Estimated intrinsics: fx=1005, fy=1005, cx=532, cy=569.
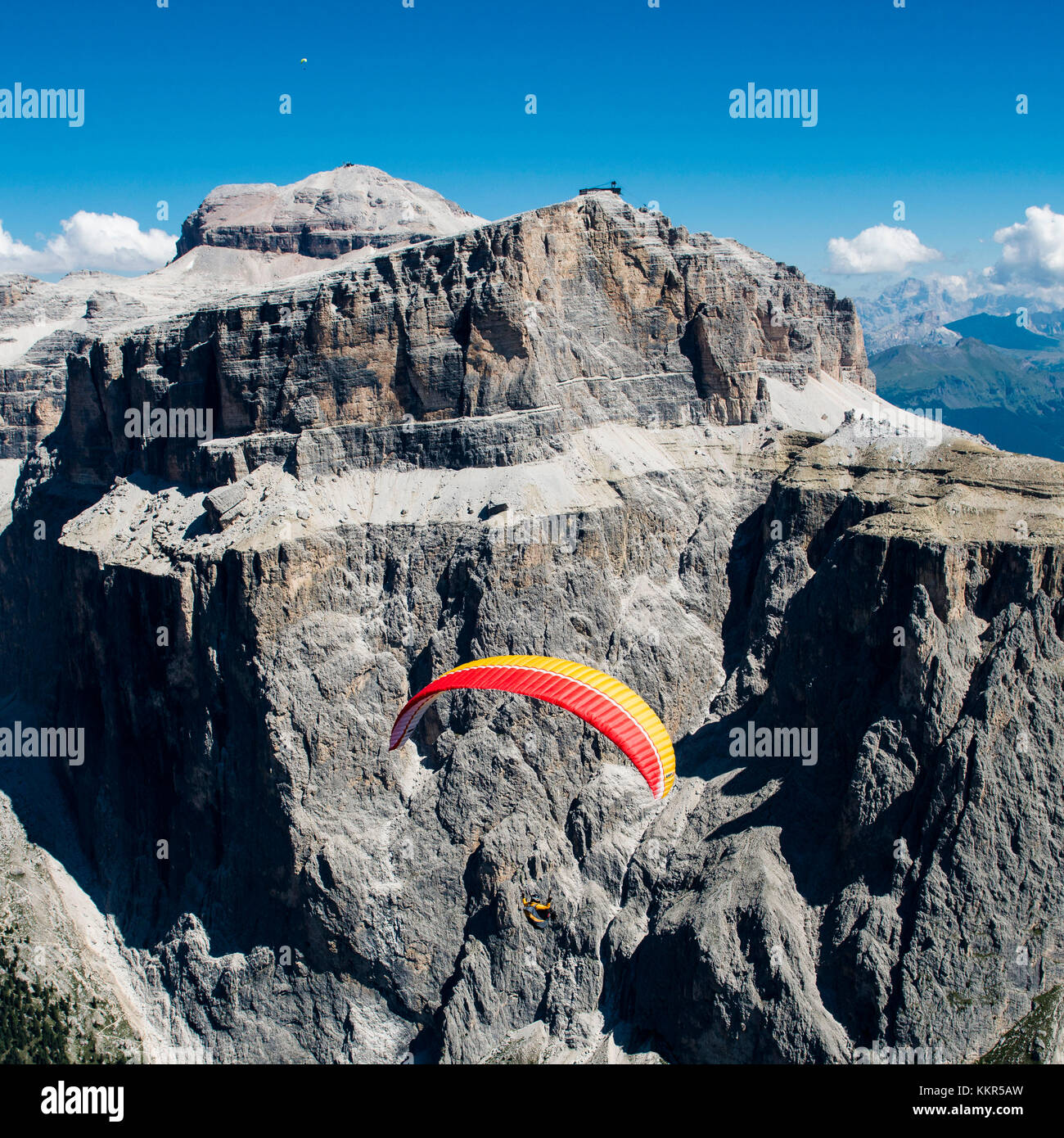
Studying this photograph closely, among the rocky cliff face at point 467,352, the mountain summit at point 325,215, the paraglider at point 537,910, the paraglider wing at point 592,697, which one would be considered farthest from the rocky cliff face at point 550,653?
the mountain summit at point 325,215

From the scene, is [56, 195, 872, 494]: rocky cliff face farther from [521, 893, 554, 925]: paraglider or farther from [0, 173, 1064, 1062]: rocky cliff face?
[521, 893, 554, 925]: paraglider

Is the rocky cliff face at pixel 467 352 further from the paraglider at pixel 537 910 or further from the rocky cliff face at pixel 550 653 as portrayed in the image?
the paraglider at pixel 537 910

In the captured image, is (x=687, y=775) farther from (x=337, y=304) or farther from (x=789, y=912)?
(x=337, y=304)

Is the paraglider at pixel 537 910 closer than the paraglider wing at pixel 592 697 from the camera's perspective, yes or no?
No

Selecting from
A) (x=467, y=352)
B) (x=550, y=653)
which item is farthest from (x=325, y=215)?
(x=550, y=653)

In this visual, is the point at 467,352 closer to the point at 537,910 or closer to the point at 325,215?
the point at 537,910

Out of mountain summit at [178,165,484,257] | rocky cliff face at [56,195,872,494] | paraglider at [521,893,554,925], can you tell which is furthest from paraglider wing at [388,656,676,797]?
mountain summit at [178,165,484,257]
